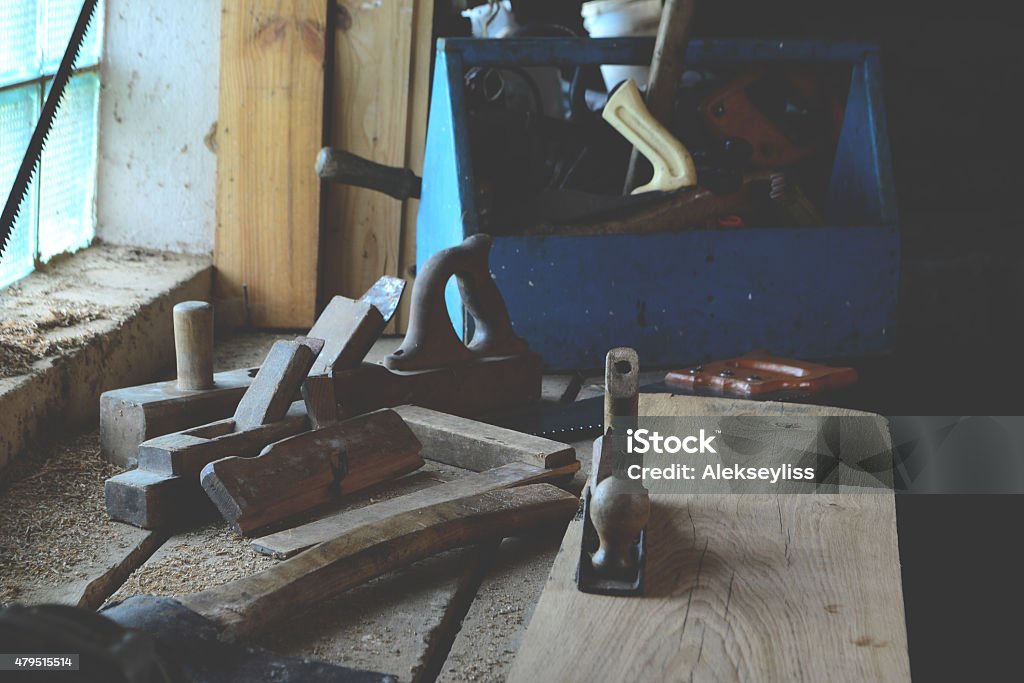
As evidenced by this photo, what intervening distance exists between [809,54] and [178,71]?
72.2 inches

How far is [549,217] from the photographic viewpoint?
8.79ft

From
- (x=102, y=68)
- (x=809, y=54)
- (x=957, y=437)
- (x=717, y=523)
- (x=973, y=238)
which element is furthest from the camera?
(x=973, y=238)

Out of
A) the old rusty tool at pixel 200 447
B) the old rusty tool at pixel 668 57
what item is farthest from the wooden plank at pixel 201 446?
the old rusty tool at pixel 668 57

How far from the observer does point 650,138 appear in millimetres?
2764

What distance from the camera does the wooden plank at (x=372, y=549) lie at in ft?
4.24

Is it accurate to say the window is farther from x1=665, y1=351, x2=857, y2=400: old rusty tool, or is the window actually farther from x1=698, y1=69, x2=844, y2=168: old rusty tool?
x1=698, y1=69, x2=844, y2=168: old rusty tool

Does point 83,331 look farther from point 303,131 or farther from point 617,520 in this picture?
point 617,520

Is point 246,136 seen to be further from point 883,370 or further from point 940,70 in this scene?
point 940,70

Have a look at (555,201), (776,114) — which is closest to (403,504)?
(555,201)

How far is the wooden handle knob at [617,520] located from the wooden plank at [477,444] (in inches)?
29.7

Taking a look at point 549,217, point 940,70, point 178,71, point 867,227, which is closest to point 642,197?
point 549,217

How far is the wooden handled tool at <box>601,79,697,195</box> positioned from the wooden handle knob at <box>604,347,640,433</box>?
1.42 metres

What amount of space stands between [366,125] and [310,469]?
166cm

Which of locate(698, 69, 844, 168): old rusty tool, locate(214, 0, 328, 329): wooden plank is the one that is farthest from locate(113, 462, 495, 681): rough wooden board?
locate(698, 69, 844, 168): old rusty tool
